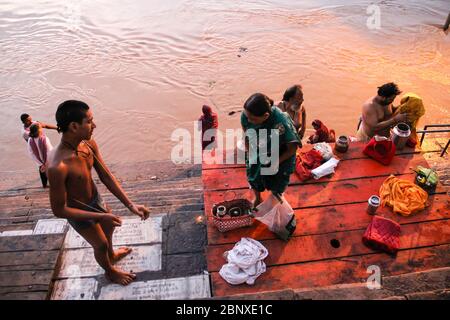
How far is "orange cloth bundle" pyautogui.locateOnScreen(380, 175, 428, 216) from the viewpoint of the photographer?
383 centimetres

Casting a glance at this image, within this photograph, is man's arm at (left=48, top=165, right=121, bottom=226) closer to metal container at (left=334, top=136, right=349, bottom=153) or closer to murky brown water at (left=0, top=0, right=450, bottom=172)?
metal container at (left=334, top=136, right=349, bottom=153)

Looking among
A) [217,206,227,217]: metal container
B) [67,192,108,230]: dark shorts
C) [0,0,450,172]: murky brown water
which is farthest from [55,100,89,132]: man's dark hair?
[0,0,450,172]: murky brown water

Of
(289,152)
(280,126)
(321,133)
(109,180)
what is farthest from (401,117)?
(109,180)

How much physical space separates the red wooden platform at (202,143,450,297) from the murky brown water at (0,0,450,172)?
13.2 feet

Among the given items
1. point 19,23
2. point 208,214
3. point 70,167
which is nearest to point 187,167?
point 208,214

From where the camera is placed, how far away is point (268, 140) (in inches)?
133

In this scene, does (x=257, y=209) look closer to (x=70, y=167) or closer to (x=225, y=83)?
(x=70, y=167)

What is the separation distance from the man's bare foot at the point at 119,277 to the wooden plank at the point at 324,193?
1164 mm

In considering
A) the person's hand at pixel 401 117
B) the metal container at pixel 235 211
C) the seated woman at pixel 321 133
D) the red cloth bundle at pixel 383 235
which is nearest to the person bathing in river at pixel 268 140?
the metal container at pixel 235 211

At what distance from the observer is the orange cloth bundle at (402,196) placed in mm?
3834

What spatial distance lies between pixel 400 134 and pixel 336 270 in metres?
2.45

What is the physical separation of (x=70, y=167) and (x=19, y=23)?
13.2 metres

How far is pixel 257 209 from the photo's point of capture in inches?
147
